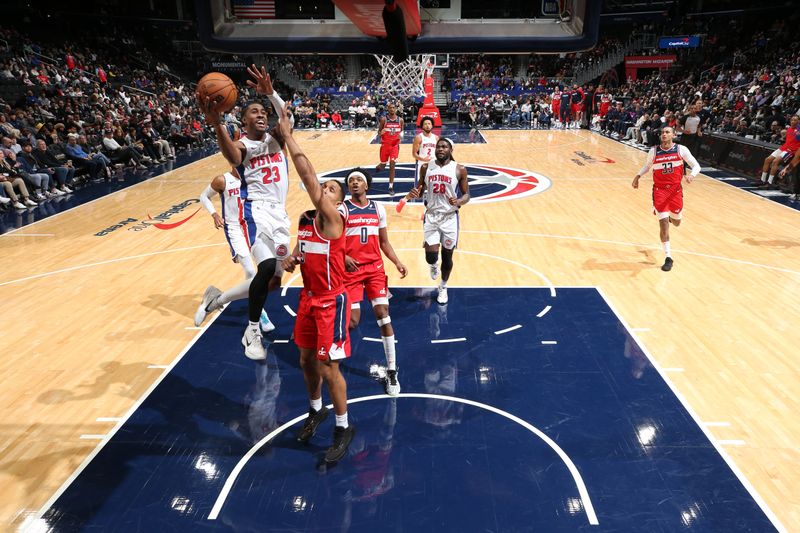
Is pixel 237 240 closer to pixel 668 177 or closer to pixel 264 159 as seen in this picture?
pixel 264 159

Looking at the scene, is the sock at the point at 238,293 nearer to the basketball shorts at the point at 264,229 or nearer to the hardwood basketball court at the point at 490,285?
the basketball shorts at the point at 264,229

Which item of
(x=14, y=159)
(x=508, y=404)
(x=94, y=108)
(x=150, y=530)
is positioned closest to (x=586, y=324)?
(x=508, y=404)

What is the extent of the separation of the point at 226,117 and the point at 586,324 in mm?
20442

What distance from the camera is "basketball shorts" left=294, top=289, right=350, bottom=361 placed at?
373 centimetres

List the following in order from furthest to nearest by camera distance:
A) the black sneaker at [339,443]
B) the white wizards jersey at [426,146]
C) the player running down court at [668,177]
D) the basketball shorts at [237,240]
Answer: the white wizards jersey at [426,146]
the player running down court at [668,177]
the basketball shorts at [237,240]
the black sneaker at [339,443]

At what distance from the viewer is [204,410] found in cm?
458

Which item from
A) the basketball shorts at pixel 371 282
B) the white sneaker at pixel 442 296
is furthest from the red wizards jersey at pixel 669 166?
the basketball shorts at pixel 371 282

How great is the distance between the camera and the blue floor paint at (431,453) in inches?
134

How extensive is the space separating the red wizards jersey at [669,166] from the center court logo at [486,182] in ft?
14.5

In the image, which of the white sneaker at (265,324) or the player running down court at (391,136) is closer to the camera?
the white sneaker at (265,324)

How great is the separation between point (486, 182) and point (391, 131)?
2770 mm

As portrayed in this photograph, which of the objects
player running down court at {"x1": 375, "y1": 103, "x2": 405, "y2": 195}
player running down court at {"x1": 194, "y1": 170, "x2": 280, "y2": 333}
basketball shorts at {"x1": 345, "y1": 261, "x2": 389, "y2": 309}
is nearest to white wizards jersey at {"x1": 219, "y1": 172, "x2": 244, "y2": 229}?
player running down court at {"x1": 194, "y1": 170, "x2": 280, "y2": 333}

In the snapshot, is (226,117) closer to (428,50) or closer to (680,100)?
(680,100)

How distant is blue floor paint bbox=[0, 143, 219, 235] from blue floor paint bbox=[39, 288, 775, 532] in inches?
286
